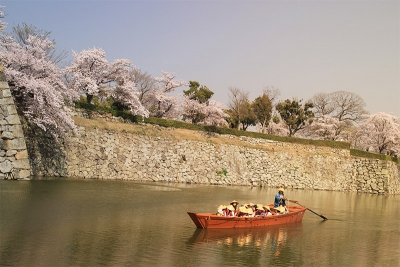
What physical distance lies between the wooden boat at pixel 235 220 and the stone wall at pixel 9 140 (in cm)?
1226

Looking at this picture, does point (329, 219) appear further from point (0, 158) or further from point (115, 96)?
point (115, 96)

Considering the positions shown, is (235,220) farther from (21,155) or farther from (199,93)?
(199,93)

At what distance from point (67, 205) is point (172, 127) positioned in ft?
70.7

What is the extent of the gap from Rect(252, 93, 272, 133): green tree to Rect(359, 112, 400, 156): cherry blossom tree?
14.6m

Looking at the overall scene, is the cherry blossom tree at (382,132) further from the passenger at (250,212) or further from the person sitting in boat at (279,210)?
the passenger at (250,212)

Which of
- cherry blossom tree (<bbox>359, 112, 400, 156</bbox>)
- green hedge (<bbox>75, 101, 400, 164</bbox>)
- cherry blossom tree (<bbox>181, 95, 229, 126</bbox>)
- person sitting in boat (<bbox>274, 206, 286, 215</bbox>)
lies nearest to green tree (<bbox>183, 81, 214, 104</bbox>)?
cherry blossom tree (<bbox>181, 95, 229, 126</bbox>)

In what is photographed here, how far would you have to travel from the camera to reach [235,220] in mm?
15680

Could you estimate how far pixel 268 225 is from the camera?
17.7 m

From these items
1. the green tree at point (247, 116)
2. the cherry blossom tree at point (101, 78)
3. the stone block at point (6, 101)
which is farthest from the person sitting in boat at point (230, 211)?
the green tree at point (247, 116)

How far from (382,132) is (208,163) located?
30286 millimetres

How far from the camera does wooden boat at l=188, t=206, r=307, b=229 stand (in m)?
14.9

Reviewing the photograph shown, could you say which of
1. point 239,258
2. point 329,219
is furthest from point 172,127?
point 239,258

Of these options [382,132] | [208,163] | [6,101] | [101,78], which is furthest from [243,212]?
[382,132]

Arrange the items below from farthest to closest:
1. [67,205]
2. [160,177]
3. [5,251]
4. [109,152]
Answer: [160,177], [109,152], [67,205], [5,251]
